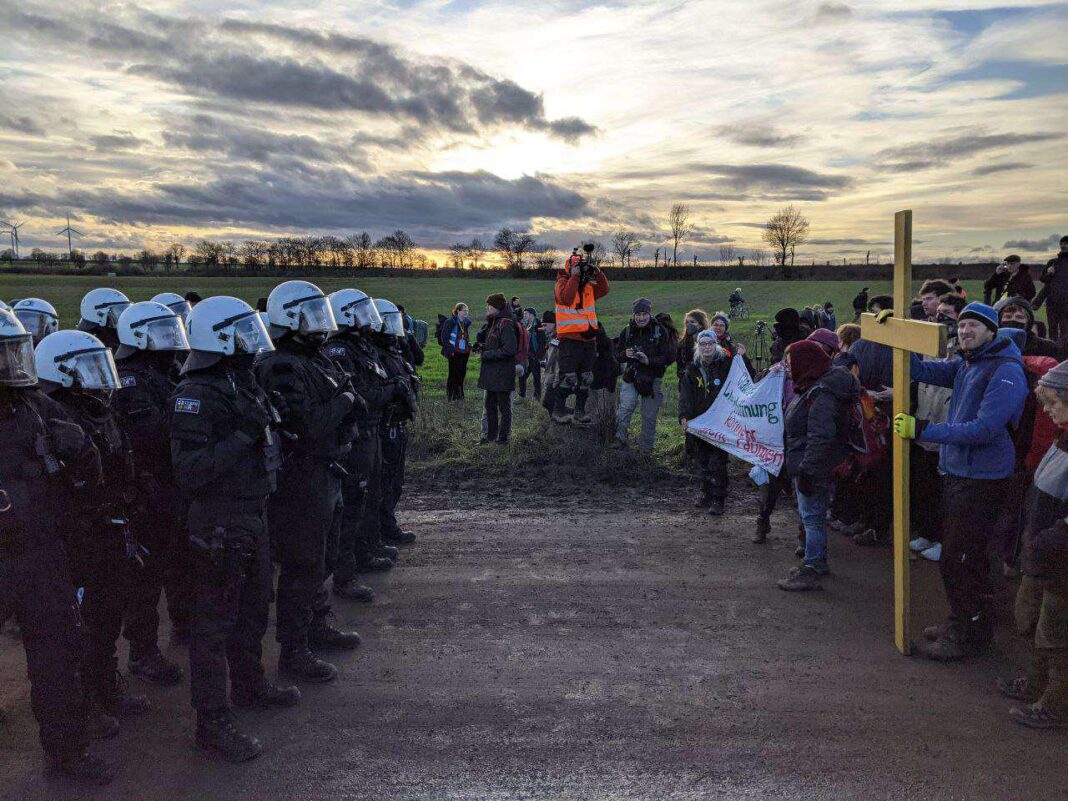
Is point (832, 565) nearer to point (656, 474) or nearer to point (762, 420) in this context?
point (762, 420)

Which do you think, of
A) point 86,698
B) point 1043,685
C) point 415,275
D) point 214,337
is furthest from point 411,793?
point 415,275

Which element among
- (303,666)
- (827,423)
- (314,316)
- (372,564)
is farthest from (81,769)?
(827,423)

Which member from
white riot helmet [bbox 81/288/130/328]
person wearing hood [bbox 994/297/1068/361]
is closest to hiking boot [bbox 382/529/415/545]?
white riot helmet [bbox 81/288/130/328]

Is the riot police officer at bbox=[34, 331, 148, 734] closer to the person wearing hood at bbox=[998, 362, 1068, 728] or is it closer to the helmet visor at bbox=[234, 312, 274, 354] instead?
the helmet visor at bbox=[234, 312, 274, 354]

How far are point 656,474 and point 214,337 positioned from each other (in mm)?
7046

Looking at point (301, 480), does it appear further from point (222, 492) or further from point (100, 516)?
point (100, 516)

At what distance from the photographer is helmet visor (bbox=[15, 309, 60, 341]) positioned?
6910mm

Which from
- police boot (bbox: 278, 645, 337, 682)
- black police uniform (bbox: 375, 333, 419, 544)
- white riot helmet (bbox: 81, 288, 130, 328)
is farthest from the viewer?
black police uniform (bbox: 375, 333, 419, 544)

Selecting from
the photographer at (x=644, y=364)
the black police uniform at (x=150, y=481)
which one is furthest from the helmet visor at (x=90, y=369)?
the photographer at (x=644, y=364)

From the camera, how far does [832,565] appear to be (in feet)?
24.2

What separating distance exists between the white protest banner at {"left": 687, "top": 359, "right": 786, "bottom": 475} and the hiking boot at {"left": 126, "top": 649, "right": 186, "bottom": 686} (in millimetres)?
5918

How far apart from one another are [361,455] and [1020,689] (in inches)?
202

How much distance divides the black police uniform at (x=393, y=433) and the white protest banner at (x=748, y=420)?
3567 millimetres

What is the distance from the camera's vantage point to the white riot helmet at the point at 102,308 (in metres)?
6.95
